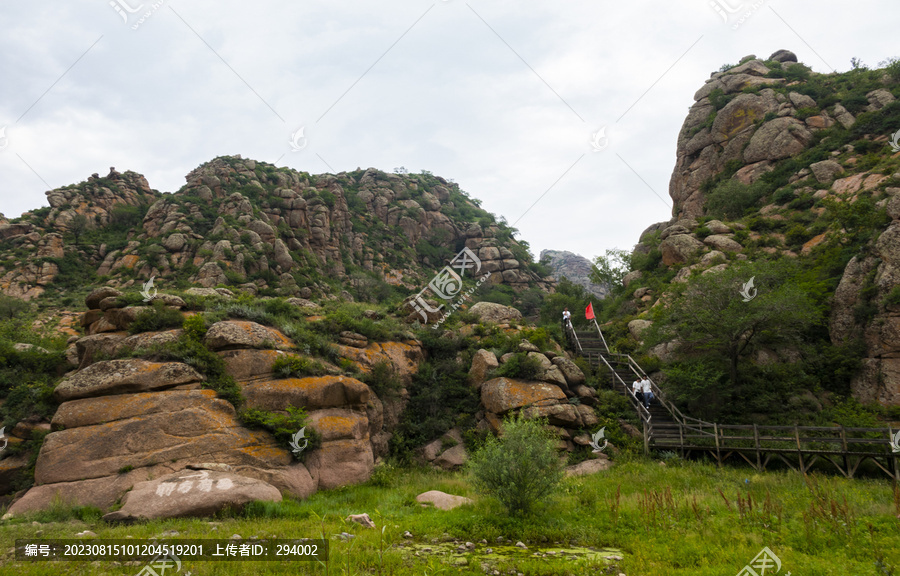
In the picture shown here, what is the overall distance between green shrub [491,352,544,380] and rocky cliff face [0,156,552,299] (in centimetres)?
3070

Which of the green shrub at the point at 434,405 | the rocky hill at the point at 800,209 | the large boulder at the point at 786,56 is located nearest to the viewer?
the rocky hill at the point at 800,209

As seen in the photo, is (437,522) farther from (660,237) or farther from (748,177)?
(748,177)

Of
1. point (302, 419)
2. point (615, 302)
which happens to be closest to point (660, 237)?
point (615, 302)

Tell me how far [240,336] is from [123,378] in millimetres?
3763

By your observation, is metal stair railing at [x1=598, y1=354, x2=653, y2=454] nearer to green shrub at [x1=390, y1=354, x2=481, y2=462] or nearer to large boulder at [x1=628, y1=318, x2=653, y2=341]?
large boulder at [x1=628, y1=318, x2=653, y2=341]

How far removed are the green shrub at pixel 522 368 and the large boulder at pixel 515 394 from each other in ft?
1.14

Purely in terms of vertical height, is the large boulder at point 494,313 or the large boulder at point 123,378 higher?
the large boulder at point 494,313

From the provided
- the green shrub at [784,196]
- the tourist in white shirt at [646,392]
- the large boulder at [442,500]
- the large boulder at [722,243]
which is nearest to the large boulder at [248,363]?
the large boulder at [442,500]

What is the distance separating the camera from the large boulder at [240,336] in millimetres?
15141

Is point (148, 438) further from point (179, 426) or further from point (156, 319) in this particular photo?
point (156, 319)

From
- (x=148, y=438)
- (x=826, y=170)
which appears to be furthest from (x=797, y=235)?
(x=148, y=438)

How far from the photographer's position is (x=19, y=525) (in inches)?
334

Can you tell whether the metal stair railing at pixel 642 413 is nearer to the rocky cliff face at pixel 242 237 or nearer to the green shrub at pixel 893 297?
the green shrub at pixel 893 297

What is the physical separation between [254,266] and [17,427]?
33178 mm
